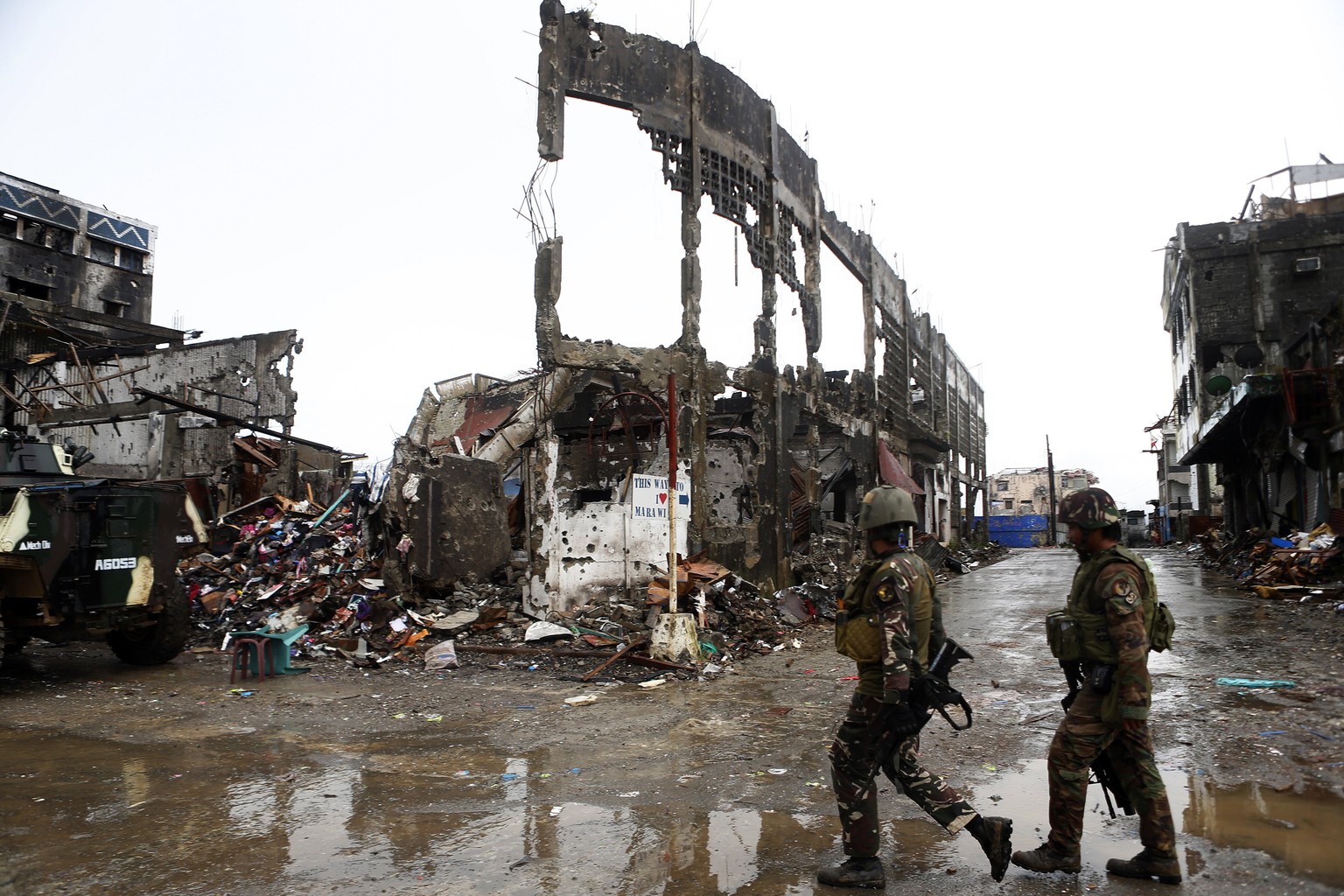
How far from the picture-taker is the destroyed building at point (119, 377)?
20.4 meters

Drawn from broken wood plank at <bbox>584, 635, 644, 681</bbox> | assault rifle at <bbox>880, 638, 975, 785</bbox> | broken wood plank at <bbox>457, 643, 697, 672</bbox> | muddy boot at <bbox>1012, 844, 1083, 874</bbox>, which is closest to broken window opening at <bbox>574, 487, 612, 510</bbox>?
broken wood plank at <bbox>457, 643, 697, 672</bbox>

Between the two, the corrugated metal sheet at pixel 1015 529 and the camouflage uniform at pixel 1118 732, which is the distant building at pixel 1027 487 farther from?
the camouflage uniform at pixel 1118 732

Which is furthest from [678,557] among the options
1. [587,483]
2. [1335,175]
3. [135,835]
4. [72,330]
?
[1335,175]

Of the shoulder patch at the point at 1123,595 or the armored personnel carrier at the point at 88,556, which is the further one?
the armored personnel carrier at the point at 88,556

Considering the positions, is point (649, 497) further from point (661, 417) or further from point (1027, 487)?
point (1027, 487)

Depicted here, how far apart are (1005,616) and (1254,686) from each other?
515 centimetres

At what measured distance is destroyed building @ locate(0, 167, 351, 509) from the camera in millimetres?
20359

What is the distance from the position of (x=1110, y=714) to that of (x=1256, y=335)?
31777mm

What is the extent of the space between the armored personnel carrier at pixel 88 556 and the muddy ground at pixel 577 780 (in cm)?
60

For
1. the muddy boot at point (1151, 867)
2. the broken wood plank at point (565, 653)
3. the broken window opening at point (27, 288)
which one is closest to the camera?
the muddy boot at point (1151, 867)

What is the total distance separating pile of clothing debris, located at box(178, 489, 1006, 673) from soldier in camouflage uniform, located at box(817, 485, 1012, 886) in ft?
16.2

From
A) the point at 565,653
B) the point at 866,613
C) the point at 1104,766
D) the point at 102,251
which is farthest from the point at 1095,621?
the point at 102,251

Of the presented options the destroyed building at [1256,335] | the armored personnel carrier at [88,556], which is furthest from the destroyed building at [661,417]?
the destroyed building at [1256,335]

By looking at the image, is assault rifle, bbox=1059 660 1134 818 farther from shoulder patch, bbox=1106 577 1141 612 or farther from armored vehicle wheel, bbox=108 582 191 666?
Result: armored vehicle wheel, bbox=108 582 191 666
